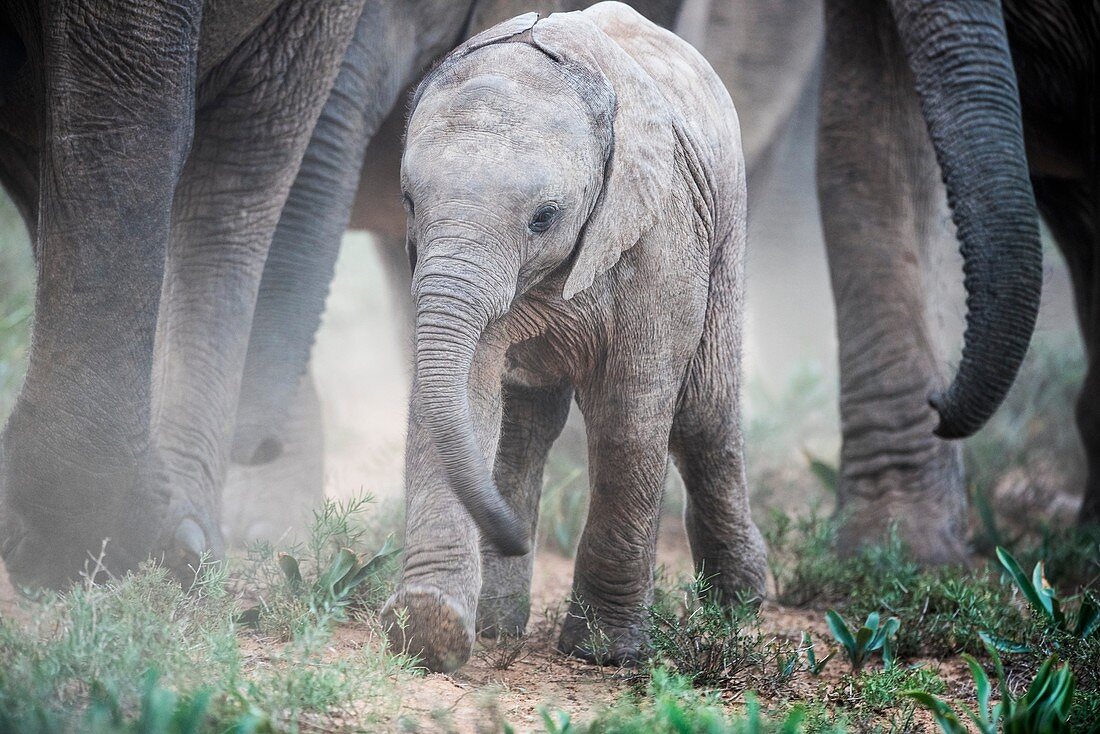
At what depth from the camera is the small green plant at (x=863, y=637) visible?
3.51m

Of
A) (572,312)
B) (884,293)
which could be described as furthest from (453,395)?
(884,293)

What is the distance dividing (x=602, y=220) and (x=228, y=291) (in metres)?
1.38

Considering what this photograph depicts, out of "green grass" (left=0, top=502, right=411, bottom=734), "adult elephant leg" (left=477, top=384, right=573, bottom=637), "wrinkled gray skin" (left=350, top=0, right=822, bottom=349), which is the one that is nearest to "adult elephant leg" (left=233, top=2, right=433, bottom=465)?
"adult elephant leg" (left=477, top=384, right=573, bottom=637)

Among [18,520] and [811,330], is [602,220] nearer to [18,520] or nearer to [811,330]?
[18,520]

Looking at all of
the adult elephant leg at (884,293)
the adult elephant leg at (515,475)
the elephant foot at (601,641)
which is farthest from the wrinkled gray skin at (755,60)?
the elephant foot at (601,641)

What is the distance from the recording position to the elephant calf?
2863 millimetres

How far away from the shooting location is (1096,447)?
545 centimetres

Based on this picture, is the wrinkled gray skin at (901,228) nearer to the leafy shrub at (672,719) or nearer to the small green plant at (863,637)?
the small green plant at (863,637)

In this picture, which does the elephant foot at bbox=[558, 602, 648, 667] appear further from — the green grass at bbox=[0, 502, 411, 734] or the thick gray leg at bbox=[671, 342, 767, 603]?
the green grass at bbox=[0, 502, 411, 734]

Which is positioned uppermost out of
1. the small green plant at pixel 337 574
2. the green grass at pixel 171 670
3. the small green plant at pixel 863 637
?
the small green plant at pixel 337 574

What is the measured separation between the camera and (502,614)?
3.61 m

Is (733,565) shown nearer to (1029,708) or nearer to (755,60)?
(1029,708)

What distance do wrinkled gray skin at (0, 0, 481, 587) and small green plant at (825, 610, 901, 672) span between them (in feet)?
5.37

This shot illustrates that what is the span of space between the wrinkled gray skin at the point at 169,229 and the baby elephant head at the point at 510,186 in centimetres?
66
